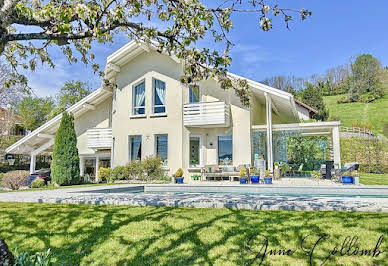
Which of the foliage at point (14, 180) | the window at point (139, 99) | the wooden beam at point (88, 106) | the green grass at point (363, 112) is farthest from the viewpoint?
the green grass at point (363, 112)

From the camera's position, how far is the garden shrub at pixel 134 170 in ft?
59.9

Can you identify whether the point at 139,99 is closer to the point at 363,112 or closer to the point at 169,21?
the point at 169,21

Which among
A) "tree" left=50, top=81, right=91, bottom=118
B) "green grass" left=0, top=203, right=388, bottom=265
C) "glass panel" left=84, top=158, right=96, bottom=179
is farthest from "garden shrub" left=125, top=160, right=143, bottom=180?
"tree" left=50, top=81, right=91, bottom=118

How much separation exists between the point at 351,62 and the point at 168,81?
58697mm

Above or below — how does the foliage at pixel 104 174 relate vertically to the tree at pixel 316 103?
below

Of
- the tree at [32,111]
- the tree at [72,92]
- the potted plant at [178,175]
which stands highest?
the tree at [72,92]

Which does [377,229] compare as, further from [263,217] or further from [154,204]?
[154,204]

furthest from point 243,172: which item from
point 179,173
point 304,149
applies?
point 304,149

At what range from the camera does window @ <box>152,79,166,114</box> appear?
20.2 meters

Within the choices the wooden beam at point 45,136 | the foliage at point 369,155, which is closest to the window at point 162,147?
the wooden beam at point 45,136

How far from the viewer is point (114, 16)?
416cm

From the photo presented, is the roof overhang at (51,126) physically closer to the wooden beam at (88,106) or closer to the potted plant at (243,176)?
the wooden beam at (88,106)

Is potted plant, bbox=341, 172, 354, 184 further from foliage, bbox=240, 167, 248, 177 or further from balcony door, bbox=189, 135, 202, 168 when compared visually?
balcony door, bbox=189, 135, 202, 168

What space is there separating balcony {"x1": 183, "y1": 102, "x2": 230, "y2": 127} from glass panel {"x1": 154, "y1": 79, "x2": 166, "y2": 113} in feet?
6.10
